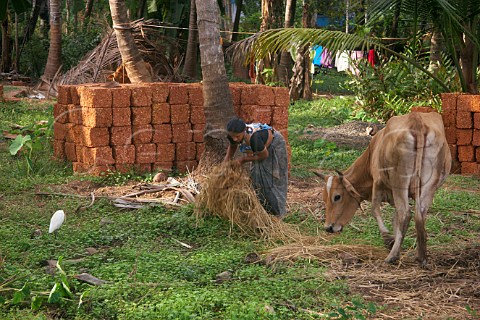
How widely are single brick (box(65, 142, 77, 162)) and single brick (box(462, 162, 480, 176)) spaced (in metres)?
6.18

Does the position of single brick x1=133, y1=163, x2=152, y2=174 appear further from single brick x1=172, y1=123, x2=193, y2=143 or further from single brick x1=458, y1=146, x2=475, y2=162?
single brick x1=458, y1=146, x2=475, y2=162

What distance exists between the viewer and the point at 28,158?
1023cm

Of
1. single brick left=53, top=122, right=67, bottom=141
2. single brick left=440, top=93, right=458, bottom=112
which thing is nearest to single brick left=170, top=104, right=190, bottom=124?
single brick left=53, top=122, right=67, bottom=141

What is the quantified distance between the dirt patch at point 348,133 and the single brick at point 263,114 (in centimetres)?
359

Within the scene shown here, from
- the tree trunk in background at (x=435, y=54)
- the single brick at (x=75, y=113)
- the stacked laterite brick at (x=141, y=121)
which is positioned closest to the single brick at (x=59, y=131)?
the stacked laterite brick at (x=141, y=121)

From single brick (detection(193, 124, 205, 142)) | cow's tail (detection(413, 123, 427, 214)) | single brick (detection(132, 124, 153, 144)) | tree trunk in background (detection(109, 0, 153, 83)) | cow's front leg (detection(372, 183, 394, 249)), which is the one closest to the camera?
cow's tail (detection(413, 123, 427, 214))

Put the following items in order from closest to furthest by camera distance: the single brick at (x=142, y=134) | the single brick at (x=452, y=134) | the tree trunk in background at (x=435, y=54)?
the single brick at (x=142, y=134) → the single brick at (x=452, y=134) → the tree trunk in background at (x=435, y=54)

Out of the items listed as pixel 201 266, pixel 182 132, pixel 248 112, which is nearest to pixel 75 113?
pixel 182 132

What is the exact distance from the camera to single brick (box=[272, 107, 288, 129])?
10906 mm

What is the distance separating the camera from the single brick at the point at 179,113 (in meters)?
10.7

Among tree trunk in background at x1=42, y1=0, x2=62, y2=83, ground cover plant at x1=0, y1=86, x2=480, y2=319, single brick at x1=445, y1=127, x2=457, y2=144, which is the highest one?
tree trunk in background at x1=42, y1=0, x2=62, y2=83

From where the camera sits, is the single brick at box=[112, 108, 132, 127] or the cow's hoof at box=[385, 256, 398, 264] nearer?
the cow's hoof at box=[385, 256, 398, 264]

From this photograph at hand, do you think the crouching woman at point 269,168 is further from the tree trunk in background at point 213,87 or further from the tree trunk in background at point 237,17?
the tree trunk in background at point 237,17

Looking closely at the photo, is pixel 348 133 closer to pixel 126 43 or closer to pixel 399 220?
pixel 126 43
